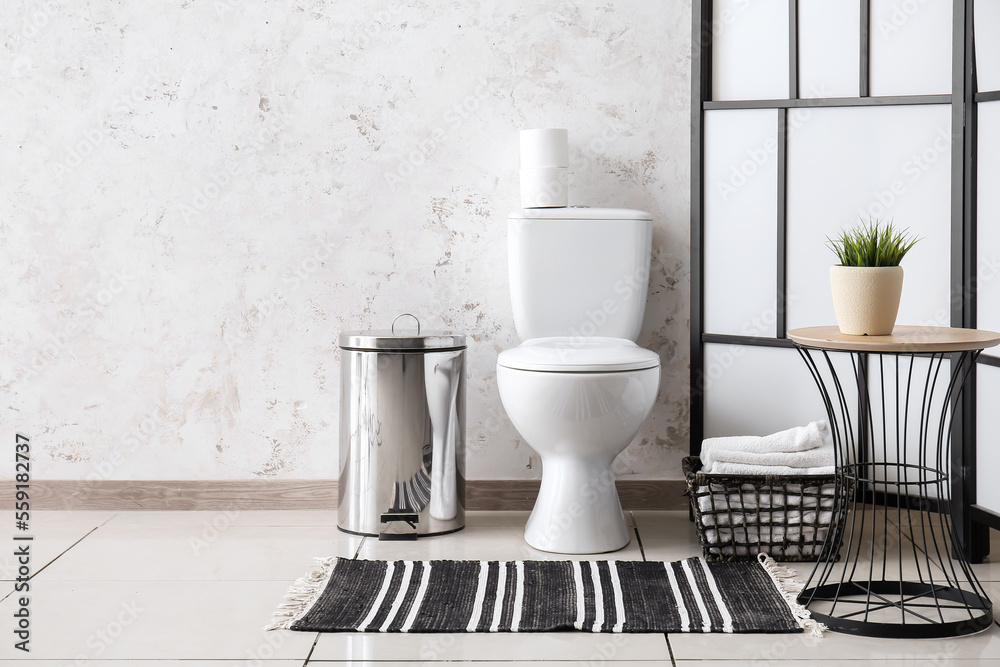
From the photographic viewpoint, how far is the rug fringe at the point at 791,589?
1.68 meters

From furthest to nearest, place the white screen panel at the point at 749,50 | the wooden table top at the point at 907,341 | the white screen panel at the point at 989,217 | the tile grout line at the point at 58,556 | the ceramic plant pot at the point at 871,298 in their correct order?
the white screen panel at the point at 749,50
the white screen panel at the point at 989,217
the tile grout line at the point at 58,556
the ceramic plant pot at the point at 871,298
the wooden table top at the point at 907,341

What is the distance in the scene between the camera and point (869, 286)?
5.40 ft

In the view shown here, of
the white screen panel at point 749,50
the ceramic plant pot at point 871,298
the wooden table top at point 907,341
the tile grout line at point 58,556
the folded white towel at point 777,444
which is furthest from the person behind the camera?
the white screen panel at point 749,50

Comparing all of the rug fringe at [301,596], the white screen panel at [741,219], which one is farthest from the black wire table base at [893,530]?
the rug fringe at [301,596]

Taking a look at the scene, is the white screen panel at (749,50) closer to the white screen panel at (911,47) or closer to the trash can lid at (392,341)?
the white screen panel at (911,47)

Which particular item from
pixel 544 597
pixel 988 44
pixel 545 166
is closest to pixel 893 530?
pixel 544 597

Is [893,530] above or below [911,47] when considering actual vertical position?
below

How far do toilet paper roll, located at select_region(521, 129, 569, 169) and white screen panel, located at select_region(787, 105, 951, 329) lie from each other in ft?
1.99

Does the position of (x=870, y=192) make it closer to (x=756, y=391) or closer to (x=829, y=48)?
(x=829, y=48)

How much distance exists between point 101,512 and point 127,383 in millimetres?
373

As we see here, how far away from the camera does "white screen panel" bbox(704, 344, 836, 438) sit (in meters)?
2.38

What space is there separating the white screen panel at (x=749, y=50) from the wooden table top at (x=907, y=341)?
0.93m

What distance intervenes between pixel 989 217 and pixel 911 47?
1.67 ft

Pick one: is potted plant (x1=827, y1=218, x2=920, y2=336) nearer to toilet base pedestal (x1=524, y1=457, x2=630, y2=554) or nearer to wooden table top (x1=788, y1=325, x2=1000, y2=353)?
wooden table top (x1=788, y1=325, x2=1000, y2=353)
